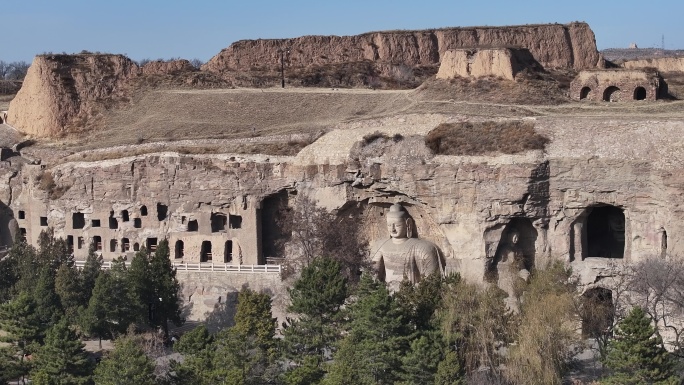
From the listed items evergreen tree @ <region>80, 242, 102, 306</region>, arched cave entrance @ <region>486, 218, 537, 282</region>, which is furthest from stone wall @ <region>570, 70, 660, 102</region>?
evergreen tree @ <region>80, 242, 102, 306</region>

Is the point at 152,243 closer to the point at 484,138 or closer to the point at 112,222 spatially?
the point at 112,222

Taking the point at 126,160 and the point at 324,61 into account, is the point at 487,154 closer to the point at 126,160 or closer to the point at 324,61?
the point at 126,160

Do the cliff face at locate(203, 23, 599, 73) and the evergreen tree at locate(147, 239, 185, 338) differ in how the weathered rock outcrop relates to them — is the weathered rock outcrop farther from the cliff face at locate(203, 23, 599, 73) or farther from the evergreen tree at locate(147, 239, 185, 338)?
the cliff face at locate(203, 23, 599, 73)

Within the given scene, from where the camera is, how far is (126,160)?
210 feet

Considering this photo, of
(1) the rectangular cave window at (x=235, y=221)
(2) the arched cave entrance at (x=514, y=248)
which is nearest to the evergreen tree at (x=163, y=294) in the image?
(1) the rectangular cave window at (x=235, y=221)

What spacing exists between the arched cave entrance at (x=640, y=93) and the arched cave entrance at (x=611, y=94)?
0.88 meters

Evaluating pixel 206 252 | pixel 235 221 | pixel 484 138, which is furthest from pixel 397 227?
pixel 206 252

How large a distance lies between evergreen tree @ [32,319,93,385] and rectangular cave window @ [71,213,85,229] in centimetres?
1790

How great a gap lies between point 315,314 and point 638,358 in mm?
12022

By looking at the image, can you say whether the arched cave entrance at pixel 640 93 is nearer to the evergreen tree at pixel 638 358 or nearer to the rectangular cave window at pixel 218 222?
the rectangular cave window at pixel 218 222

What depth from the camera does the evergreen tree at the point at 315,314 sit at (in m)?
48.2

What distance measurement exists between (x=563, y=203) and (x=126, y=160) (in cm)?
2095

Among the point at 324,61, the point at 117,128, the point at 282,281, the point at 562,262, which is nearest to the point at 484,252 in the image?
the point at 562,262

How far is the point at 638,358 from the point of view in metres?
43.5
